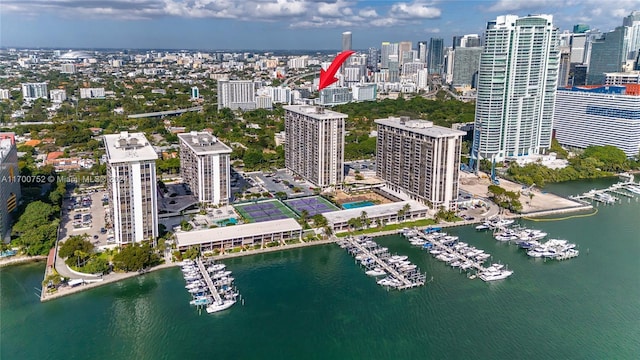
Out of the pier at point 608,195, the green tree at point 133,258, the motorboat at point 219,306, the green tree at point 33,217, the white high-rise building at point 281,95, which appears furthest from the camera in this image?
the white high-rise building at point 281,95

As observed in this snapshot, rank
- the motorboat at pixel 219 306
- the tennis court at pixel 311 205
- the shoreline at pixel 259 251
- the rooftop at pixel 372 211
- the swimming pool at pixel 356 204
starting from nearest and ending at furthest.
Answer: the motorboat at pixel 219 306
the shoreline at pixel 259 251
the rooftop at pixel 372 211
the tennis court at pixel 311 205
the swimming pool at pixel 356 204

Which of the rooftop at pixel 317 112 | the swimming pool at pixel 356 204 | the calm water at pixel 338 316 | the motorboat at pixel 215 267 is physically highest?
the rooftop at pixel 317 112

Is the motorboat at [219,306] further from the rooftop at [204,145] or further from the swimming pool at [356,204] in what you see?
the swimming pool at [356,204]

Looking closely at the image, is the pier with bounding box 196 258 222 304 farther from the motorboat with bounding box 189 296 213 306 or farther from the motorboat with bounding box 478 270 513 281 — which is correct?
the motorboat with bounding box 478 270 513 281

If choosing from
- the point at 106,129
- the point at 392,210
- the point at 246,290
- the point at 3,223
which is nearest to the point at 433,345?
the point at 246,290

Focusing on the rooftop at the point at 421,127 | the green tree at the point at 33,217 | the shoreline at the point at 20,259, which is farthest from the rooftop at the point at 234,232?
the rooftop at the point at 421,127

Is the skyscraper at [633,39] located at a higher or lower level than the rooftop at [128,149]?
higher
